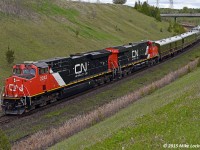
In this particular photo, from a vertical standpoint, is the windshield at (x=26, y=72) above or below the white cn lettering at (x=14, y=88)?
above

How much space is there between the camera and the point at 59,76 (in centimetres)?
2572

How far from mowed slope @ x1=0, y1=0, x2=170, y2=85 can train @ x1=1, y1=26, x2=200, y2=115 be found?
730 cm

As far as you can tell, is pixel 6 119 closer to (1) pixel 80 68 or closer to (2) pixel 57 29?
(1) pixel 80 68

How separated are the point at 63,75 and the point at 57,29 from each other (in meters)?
26.8

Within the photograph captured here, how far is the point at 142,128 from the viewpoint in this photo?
1170 centimetres

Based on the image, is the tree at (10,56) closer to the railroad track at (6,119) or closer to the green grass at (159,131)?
the railroad track at (6,119)

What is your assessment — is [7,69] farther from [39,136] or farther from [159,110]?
[159,110]

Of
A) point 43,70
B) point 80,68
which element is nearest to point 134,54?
point 80,68

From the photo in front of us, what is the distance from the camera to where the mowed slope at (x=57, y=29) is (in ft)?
130

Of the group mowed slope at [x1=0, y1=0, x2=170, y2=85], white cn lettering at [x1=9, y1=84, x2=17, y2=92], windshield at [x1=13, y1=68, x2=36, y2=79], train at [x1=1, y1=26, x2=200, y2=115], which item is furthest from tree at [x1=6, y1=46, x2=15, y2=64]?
white cn lettering at [x1=9, y1=84, x2=17, y2=92]

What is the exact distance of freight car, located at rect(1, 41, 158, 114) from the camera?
2239 cm

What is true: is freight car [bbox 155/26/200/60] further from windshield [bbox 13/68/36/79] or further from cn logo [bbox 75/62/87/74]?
windshield [bbox 13/68/36/79]

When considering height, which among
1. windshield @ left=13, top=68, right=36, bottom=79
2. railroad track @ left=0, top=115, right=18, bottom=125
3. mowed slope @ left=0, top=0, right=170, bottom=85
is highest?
mowed slope @ left=0, top=0, right=170, bottom=85

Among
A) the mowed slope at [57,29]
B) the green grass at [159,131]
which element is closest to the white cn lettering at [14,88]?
the mowed slope at [57,29]
